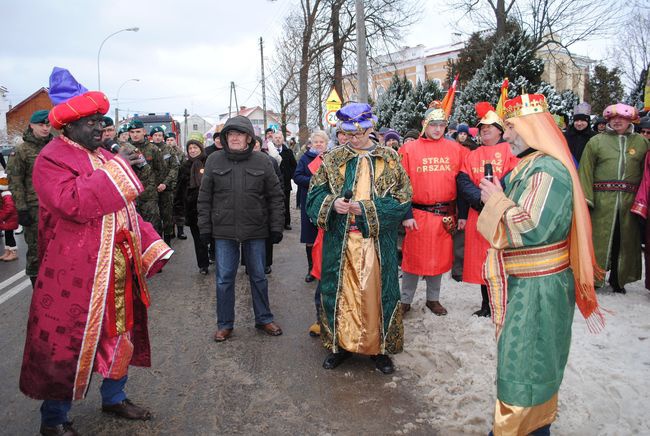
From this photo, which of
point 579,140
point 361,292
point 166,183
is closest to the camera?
point 361,292

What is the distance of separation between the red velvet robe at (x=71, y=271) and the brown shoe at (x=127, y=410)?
1.59 feet

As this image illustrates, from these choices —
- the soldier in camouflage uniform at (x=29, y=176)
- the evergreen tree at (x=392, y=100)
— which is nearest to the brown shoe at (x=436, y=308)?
the soldier in camouflage uniform at (x=29, y=176)

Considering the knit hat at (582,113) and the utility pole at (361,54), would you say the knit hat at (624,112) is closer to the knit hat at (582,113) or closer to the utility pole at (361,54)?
the knit hat at (582,113)

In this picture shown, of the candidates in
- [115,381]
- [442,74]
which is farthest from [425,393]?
[442,74]

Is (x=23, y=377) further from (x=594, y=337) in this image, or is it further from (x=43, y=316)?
(x=594, y=337)

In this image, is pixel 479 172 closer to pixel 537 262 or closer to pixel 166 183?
pixel 537 262

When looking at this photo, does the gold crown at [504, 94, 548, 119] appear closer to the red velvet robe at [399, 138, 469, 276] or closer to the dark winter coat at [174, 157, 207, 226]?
the red velvet robe at [399, 138, 469, 276]

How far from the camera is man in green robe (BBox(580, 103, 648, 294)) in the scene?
5375mm

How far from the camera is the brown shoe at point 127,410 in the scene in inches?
129

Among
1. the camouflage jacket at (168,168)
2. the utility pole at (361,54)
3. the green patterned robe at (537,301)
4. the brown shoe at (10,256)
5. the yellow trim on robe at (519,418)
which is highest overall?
the utility pole at (361,54)

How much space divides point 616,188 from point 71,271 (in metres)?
5.51

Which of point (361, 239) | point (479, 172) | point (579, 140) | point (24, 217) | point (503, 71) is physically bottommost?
point (361, 239)

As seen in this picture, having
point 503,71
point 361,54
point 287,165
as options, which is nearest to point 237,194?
point 287,165

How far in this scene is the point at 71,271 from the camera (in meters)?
2.83
